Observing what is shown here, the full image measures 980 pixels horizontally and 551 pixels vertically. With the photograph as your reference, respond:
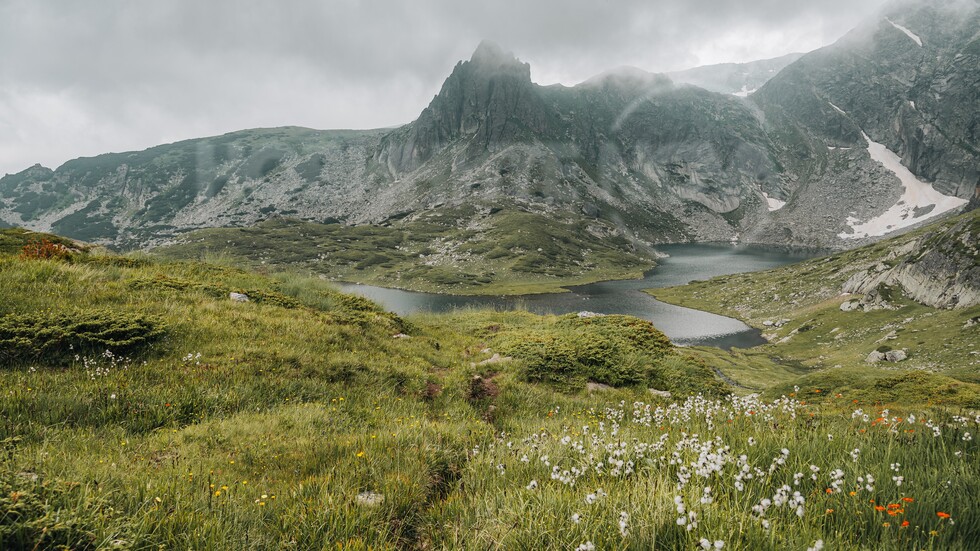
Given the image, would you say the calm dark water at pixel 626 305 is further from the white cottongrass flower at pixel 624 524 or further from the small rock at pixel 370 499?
the white cottongrass flower at pixel 624 524

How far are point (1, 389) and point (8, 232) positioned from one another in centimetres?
2057

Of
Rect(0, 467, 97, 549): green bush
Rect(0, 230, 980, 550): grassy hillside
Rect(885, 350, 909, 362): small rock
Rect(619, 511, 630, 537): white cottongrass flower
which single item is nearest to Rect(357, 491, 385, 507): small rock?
Rect(0, 230, 980, 550): grassy hillside

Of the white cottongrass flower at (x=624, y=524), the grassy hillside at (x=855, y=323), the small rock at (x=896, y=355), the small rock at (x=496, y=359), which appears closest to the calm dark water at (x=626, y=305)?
the grassy hillside at (x=855, y=323)

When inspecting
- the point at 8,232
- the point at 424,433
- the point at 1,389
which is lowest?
the point at 424,433

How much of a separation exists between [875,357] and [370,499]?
7910 centimetres

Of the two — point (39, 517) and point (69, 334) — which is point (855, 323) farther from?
point (69, 334)

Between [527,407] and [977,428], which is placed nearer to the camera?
[977,428]

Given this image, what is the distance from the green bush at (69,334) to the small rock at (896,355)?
263 ft

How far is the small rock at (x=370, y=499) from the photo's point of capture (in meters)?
4.65

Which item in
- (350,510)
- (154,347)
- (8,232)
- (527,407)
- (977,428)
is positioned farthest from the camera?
(8,232)

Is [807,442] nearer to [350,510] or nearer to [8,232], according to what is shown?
[350,510]

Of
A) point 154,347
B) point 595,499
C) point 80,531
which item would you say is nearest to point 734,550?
point 595,499

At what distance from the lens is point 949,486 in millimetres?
3928

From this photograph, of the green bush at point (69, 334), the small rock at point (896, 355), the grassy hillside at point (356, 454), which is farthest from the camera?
the small rock at point (896, 355)
